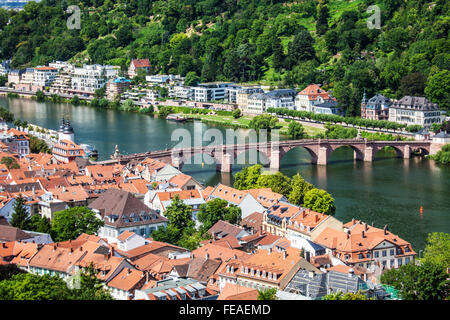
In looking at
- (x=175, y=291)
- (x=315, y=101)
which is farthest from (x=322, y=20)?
(x=175, y=291)

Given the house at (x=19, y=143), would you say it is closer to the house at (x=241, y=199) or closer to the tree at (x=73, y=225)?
the house at (x=241, y=199)

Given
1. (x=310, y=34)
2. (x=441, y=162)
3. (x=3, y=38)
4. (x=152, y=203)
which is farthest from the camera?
(x=3, y=38)

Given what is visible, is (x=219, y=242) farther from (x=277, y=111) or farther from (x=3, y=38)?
(x=3, y=38)

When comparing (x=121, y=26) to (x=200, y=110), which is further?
(x=121, y=26)

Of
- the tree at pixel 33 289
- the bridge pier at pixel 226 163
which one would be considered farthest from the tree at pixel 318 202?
the tree at pixel 33 289

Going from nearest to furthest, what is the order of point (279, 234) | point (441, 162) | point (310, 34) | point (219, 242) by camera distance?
1. point (219, 242)
2. point (279, 234)
3. point (441, 162)
4. point (310, 34)

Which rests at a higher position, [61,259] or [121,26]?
[121,26]

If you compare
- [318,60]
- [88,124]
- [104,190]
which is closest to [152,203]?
[104,190]

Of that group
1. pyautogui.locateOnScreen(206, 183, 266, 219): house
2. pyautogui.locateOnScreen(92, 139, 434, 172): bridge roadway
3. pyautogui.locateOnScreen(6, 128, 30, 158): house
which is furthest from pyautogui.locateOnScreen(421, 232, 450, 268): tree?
pyautogui.locateOnScreen(6, 128, 30, 158): house
